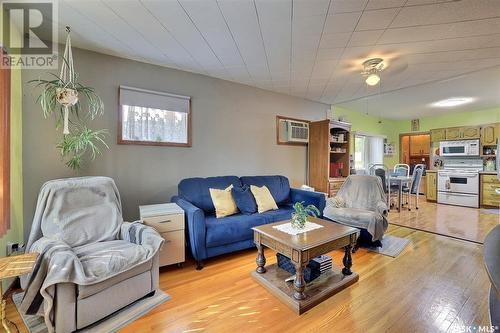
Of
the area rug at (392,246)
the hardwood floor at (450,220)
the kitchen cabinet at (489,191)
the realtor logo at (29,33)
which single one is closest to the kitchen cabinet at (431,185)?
the hardwood floor at (450,220)

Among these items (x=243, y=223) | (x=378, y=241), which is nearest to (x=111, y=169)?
(x=243, y=223)

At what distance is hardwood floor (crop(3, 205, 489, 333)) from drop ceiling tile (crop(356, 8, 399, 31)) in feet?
8.04

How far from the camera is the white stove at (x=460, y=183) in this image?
212 inches

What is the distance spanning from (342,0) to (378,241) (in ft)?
8.94

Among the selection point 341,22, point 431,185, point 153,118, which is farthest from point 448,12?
point 431,185

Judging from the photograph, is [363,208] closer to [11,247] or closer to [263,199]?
[263,199]

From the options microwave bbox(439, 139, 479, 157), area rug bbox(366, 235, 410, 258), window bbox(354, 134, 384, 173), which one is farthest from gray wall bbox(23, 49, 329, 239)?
microwave bbox(439, 139, 479, 157)

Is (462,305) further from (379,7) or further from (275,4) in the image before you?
(275,4)

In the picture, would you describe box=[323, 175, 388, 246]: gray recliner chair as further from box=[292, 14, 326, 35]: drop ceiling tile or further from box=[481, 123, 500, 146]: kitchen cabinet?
box=[481, 123, 500, 146]: kitchen cabinet

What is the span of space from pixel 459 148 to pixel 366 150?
2230mm

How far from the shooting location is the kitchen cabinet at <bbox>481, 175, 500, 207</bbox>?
5.12 m

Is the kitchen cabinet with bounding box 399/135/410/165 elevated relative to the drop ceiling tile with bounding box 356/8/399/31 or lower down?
lower down

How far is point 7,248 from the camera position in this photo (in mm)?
1964

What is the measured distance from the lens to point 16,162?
2098 mm
